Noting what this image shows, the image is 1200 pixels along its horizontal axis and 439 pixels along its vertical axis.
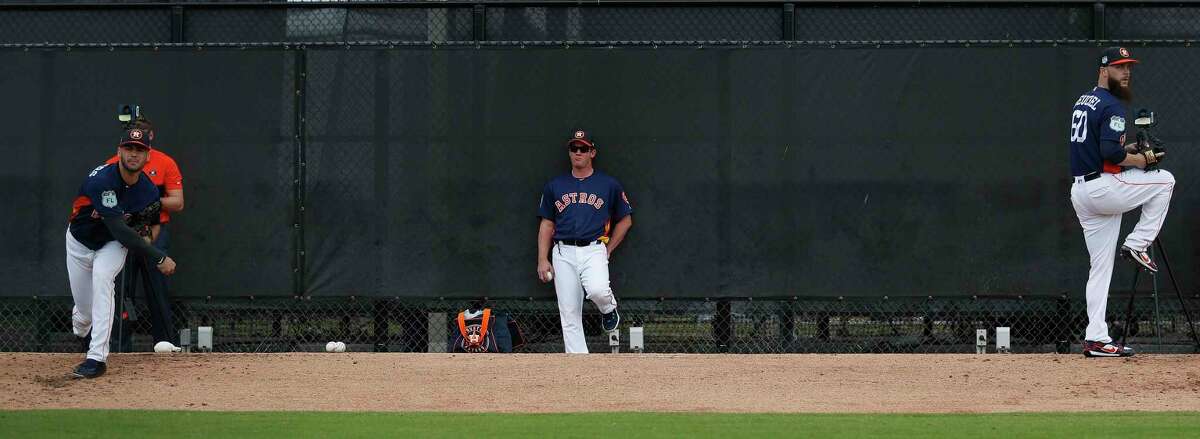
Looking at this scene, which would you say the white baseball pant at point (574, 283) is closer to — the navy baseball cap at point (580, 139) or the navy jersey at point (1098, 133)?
the navy baseball cap at point (580, 139)

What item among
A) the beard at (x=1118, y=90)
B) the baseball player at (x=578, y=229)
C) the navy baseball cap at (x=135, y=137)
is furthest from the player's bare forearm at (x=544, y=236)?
the beard at (x=1118, y=90)

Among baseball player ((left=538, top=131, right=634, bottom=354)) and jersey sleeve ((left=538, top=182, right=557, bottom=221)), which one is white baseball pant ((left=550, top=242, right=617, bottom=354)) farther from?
jersey sleeve ((left=538, top=182, right=557, bottom=221))

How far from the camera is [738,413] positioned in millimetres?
7469

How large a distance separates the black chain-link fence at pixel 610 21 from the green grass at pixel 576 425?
12.0ft

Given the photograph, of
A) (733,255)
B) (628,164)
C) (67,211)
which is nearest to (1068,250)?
(733,255)

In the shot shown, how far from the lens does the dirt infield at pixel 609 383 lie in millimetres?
7801

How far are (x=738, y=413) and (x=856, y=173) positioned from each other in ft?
9.42

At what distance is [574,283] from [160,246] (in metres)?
2.80

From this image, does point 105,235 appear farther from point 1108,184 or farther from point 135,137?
point 1108,184

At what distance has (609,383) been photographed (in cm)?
836

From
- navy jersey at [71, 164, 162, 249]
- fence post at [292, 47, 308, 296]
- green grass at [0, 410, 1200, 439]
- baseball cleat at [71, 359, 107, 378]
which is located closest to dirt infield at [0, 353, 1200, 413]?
baseball cleat at [71, 359, 107, 378]

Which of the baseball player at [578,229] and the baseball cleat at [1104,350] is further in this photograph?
the baseball player at [578,229]

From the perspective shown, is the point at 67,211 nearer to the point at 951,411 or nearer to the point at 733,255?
the point at 733,255

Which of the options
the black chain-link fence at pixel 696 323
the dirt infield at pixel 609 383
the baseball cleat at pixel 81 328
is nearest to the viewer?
the dirt infield at pixel 609 383
